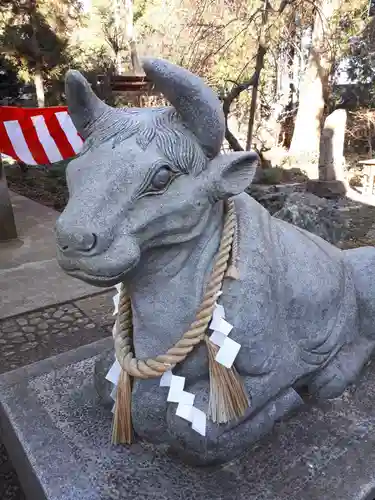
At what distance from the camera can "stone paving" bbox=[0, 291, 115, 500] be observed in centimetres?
271

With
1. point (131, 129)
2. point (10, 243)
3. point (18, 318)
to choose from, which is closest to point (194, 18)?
point (10, 243)

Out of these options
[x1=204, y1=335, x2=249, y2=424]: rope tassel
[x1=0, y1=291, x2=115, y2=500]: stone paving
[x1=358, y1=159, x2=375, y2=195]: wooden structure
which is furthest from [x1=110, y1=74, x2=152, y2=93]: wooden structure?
[x1=204, y1=335, x2=249, y2=424]: rope tassel

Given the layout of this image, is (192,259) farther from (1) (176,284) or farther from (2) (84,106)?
(2) (84,106)

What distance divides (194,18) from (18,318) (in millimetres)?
4694

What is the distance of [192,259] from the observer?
1.15 meters

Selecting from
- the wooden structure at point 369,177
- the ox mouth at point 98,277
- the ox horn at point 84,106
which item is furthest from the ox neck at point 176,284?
the wooden structure at point 369,177

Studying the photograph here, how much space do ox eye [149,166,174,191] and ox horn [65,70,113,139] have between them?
0.21 meters

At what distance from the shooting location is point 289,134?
39.4 ft

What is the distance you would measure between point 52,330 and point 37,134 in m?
2.07

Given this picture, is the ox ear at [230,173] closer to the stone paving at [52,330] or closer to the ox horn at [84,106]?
the ox horn at [84,106]

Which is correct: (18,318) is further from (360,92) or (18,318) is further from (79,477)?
(360,92)

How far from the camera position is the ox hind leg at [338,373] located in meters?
1.46

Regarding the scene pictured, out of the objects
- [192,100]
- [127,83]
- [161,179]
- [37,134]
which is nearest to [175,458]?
[161,179]

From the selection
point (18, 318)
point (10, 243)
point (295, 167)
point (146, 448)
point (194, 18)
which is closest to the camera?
point (146, 448)
